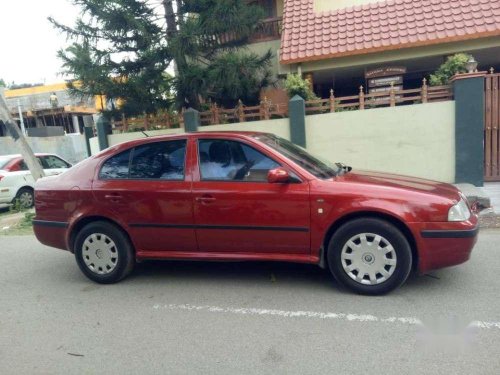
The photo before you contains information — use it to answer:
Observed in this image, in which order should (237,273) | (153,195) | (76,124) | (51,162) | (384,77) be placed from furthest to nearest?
(76,124), (51,162), (384,77), (237,273), (153,195)

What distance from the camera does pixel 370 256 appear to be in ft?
12.3

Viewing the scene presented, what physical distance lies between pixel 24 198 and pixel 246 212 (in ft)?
27.7

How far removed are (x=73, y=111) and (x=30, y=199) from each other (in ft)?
56.9

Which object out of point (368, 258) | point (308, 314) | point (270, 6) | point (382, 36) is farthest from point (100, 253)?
point (270, 6)

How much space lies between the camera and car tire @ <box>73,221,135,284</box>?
14.6ft

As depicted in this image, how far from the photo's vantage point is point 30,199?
10383 mm

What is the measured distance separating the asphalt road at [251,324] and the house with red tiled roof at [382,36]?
6.35 metres

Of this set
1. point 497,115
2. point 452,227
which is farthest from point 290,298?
point 497,115

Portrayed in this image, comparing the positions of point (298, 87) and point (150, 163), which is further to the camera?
point (298, 87)

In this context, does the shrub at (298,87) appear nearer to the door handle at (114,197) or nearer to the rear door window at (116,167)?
the rear door window at (116,167)

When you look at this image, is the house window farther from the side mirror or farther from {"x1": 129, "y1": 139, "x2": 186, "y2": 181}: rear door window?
the side mirror

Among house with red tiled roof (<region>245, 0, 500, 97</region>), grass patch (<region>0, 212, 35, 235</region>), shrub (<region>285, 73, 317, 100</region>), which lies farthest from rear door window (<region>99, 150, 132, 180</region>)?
house with red tiled roof (<region>245, 0, 500, 97</region>)

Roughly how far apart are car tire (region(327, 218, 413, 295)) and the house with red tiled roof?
7.10 meters

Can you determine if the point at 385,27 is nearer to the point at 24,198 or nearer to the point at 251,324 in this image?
the point at 251,324
